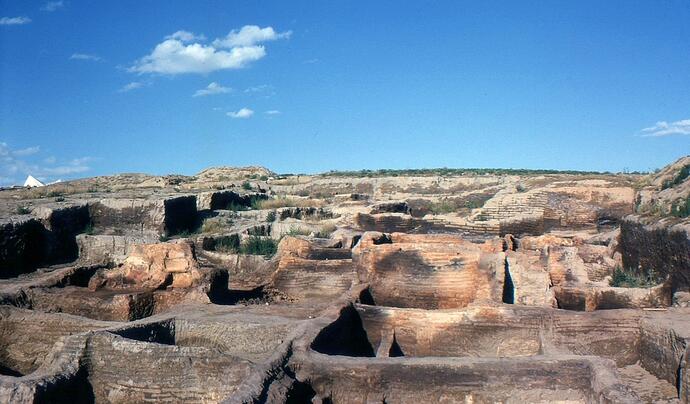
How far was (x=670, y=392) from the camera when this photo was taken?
6352 mm

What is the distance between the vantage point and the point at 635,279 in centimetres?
1067

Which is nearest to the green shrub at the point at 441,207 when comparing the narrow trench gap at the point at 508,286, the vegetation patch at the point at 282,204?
the vegetation patch at the point at 282,204

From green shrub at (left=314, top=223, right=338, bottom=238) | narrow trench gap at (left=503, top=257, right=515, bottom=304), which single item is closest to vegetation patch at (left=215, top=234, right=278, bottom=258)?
green shrub at (left=314, top=223, right=338, bottom=238)

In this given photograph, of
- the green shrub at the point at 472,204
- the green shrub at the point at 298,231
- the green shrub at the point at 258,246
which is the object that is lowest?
the green shrub at the point at 258,246

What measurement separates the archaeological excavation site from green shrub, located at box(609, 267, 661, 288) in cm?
5

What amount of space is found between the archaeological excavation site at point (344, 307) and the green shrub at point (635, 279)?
5 cm

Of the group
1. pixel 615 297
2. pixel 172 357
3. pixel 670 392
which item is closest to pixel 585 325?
pixel 670 392

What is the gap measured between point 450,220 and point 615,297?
7879 millimetres

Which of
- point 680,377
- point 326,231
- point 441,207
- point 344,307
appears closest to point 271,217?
point 326,231

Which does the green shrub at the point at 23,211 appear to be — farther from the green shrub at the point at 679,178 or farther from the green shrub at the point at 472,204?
the green shrub at the point at 679,178

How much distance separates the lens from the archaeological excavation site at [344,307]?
579 cm

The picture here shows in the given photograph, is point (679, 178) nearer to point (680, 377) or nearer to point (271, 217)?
point (271, 217)

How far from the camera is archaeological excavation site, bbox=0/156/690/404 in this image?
5.79 metres

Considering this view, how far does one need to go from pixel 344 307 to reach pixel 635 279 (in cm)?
553
